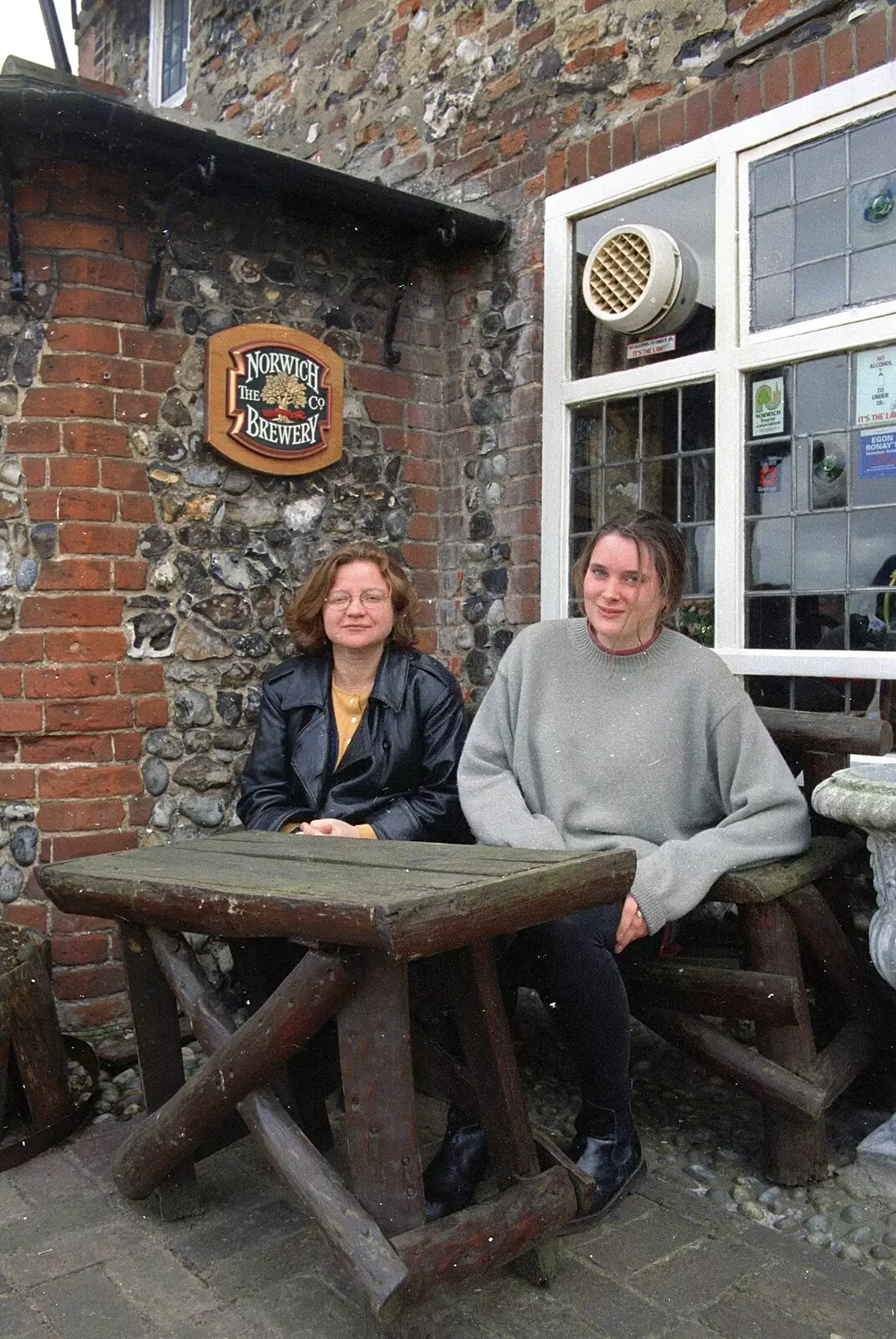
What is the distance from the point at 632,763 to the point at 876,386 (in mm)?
1334

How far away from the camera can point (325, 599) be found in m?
3.42

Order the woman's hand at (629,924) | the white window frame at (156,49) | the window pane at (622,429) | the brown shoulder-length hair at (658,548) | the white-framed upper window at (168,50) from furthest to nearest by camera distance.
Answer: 1. the white window frame at (156,49)
2. the white-framed upper window at (168,50)
3. the window pane at (622,429)
4. the brown shoulder-length hair at (658,548)
5. the woman's hand at (629,924)

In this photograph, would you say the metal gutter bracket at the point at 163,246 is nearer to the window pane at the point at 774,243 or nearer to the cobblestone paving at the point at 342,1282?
the window pane at the point at 774,243

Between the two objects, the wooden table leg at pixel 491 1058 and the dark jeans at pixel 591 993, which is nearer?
the wooden table leg at pixel 491 1058

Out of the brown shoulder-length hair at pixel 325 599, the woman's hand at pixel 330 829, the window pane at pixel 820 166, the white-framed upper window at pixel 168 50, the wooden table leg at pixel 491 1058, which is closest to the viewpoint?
the wooden table leg at pixel 491 1058

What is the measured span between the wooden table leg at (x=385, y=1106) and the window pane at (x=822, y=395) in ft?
7.17

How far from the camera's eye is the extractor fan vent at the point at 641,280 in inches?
142

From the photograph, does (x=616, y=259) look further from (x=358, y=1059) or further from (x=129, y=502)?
(x=358, y=1059)

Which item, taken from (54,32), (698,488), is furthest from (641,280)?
(54,32)

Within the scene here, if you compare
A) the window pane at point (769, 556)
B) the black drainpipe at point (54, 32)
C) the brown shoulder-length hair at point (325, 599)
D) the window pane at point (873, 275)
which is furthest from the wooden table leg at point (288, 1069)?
the black drainpipe at point (54, 32)

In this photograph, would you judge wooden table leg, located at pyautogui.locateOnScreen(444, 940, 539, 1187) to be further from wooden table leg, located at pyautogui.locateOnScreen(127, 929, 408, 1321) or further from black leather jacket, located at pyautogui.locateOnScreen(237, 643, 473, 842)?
black leather jacket, located at pyautogui.locateOnScreen(237, 643, 473, 842)

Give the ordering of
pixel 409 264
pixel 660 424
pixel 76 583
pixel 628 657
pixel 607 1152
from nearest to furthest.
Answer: pixel 607 1152 → pixel 628 657 → pixel 76 583 → pixel 660 424 → pixel 409 264

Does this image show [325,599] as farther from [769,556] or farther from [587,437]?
[769,556]

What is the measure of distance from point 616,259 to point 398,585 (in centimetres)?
132
